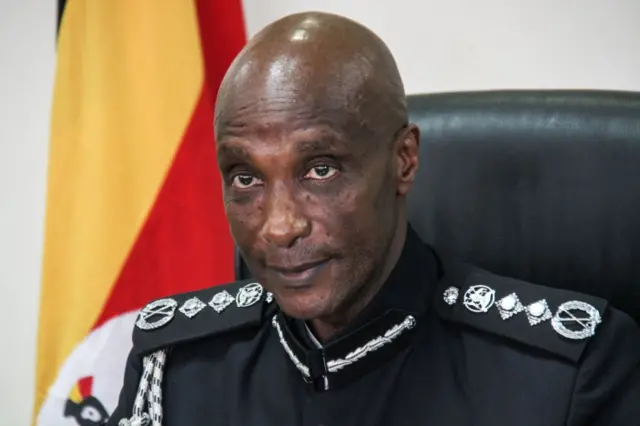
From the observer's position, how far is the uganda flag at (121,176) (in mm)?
1376

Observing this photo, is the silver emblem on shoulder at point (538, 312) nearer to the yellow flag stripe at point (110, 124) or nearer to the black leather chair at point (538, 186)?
the black leather chair at point (538, 186)

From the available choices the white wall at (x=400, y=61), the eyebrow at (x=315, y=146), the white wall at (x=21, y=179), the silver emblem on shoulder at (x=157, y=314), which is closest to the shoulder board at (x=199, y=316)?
the silver emblem on shoulder at (x=157, y=314)

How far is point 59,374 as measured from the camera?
1414 mm

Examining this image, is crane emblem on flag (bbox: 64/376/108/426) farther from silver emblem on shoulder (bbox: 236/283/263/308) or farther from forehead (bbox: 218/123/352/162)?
forehead (bbox: 218/123/352/162)

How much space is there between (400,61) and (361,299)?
0.79 m

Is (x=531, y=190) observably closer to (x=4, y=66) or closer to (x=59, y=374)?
(x=59, y=374)

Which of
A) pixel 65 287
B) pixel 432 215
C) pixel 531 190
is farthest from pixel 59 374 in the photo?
pixel 531 190

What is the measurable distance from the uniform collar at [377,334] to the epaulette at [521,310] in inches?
1.7

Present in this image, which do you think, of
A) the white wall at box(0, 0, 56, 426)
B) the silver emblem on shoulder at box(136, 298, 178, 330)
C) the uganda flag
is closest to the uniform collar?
the silver emblem on shoulder at box(136, 298, 178, 330)

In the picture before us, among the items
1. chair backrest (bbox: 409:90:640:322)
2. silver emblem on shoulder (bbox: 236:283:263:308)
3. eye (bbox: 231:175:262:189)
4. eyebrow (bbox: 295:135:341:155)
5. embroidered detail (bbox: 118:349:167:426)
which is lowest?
embroidered detail (bbox: 118:349:167:426)

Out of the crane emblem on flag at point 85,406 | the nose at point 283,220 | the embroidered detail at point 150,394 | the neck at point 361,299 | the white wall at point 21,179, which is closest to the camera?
the nose at point 283,220

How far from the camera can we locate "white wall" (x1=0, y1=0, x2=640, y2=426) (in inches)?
54.9

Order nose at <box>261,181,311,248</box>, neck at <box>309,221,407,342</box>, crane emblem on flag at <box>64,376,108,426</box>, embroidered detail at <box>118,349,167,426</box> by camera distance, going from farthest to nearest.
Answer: crane emblem on flag at <box>64,376,108,426</box> < embroidered detail at <box>118,349,167,426</box> < neck at <box>309,221,407,342</box> < nose at <box>261,181,311,248</box>

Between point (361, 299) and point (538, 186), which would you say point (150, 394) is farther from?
point (538, 186)
